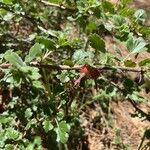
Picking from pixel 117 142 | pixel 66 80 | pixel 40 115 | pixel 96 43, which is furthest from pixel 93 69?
pixel 117 142

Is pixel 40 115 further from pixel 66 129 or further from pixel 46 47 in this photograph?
→ pixel 46 47

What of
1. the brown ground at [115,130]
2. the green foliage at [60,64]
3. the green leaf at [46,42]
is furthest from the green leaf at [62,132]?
the brown ground at [115,130]

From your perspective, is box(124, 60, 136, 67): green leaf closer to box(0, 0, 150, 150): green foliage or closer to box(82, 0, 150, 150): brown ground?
box(0, 0, 150, 150): green foliage

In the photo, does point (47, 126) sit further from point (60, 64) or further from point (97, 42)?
point (97, 42)

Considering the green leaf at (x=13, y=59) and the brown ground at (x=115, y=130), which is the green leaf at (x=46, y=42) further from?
the brown ground at (x=115, y=130)

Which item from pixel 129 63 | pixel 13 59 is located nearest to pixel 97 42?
pixel 129 63

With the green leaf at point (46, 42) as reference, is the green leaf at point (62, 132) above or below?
below
